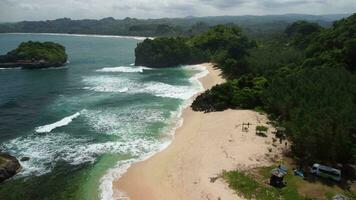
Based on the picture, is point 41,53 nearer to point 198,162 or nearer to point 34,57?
point 34,57

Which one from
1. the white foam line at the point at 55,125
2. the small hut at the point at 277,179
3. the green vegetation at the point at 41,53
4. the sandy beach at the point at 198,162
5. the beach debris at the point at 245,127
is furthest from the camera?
the green vegetation at the point at 41,53

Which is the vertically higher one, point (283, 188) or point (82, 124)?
point (283, 188)

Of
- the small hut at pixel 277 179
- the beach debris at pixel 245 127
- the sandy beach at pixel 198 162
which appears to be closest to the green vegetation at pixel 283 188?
the small hut at pixel 277 179

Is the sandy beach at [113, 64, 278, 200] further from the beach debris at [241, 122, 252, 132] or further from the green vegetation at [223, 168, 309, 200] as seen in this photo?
the green vegetation at [223, 168, 309, 200]

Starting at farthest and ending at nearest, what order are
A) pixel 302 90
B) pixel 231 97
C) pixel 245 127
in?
pixel 231 97 → pixel 302 90 → pixel 245 127

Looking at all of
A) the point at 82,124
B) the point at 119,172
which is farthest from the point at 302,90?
the point at 82,124

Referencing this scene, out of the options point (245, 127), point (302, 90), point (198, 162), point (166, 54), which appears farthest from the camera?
point (166, 54)

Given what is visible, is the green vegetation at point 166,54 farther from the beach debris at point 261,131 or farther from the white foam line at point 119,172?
the beach debris at point 261,131

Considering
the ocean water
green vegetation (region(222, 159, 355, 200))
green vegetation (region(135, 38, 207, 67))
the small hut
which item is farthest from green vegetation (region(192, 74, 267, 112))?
green vegetation (region(135, 38, 207, 67))
